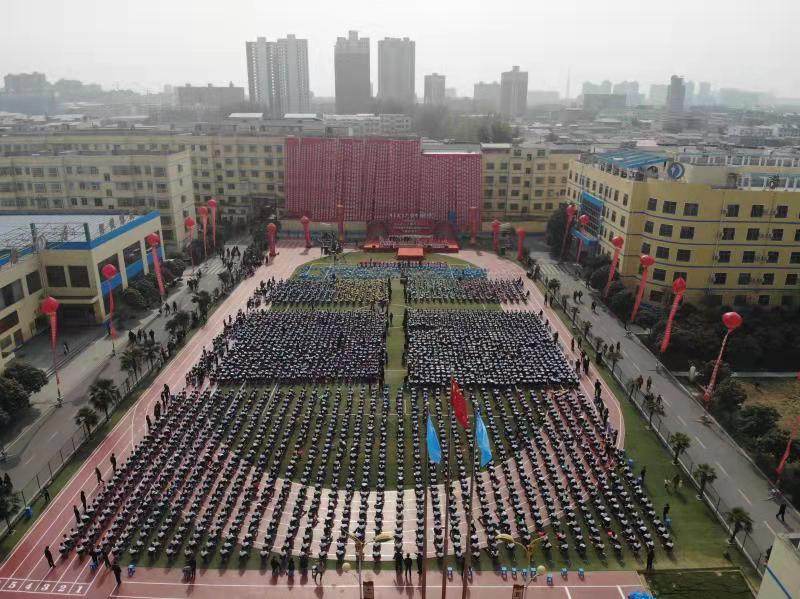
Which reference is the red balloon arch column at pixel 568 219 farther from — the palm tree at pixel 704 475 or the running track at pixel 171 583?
the running track at pixel 171 583

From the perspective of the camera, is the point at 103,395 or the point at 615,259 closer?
the point at 103,395

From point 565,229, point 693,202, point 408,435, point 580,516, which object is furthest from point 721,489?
point 565,229

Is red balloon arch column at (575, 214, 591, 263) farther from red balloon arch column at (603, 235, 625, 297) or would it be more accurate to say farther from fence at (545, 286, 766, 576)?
fence at (545, 286, 766, 576)

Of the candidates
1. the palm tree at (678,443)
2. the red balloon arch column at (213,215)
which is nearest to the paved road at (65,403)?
the red balloon arch column at (213,215)

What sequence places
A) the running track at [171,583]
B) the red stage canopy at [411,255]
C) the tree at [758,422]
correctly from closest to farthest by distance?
1. the running track at [171,583]
2. the tree at [758,422]
3. the red stage canopy at [411,255]

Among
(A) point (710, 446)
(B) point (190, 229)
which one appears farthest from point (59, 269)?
→ (A) point (710, 446)

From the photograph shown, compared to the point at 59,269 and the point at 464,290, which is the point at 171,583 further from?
the point at 464,290

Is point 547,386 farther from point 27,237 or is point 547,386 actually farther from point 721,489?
point 27,237
